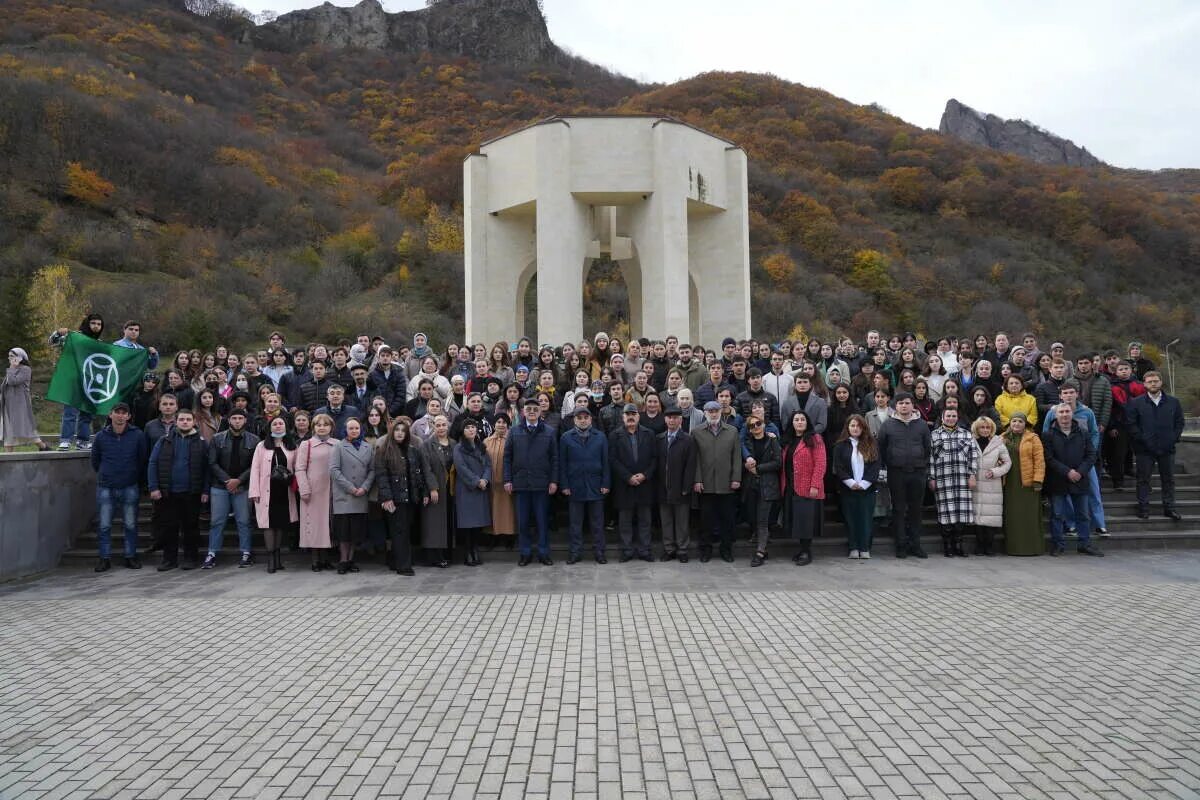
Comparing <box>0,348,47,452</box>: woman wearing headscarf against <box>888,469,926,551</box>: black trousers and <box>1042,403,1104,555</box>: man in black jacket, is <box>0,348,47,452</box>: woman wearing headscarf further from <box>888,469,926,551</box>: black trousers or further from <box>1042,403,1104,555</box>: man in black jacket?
<box>1042,403,1104,555</box>: man in black jacket

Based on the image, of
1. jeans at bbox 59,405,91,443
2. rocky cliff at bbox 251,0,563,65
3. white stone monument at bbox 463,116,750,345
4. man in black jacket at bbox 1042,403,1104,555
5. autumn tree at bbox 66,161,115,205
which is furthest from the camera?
rocky cliff at bbox 251,0,563,65

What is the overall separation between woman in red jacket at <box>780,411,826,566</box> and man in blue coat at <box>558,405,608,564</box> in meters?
2.09

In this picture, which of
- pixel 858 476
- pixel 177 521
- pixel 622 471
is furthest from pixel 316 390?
pixel 858 476

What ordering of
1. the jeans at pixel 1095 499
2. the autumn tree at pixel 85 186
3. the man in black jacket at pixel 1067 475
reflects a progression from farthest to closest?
the autumn tree at pixel 85 186 < the jeans at pixel 1095 499 < the man in black jacket at pixel 1067 475

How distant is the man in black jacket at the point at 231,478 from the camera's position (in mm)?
8320

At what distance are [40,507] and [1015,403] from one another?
37.9ft

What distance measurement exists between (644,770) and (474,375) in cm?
725

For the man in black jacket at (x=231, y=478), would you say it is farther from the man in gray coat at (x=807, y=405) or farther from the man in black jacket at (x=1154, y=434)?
the man in black jacket at (x=1154, y=434)

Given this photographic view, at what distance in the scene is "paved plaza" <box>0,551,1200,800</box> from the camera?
3.34m

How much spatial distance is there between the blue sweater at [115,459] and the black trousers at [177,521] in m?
0.46

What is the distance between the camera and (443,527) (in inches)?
320

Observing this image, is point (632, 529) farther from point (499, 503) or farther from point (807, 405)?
point (807, 405)

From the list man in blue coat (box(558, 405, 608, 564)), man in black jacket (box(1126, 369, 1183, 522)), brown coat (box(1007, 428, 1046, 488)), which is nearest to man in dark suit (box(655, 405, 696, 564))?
man in blue coat (box(558, 405, 608, 564))

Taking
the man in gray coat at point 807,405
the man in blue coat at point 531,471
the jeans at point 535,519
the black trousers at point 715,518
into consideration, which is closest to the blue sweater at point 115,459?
the man in blue coat at point 531,471
